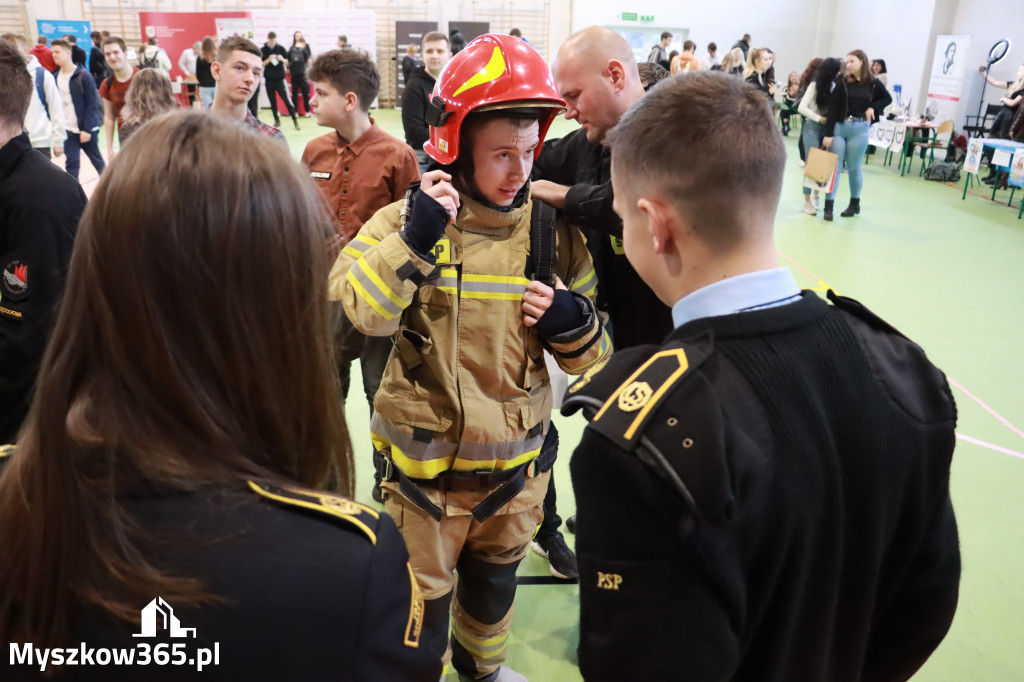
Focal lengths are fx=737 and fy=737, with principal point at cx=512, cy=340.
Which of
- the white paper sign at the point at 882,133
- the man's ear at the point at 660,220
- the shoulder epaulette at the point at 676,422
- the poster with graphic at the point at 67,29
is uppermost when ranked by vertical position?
the poster with graphic at the point at 67,29

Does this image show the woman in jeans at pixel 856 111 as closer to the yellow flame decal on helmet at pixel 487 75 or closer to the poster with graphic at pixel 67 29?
the yellow flame decal on helmet at pixel 487 75

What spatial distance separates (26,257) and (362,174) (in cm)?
155

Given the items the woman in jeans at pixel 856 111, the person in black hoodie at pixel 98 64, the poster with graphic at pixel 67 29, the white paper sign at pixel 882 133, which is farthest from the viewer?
the poster with graphic at pixel 67 29

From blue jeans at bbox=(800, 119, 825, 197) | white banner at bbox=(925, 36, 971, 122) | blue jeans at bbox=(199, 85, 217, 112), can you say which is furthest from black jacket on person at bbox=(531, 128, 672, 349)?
white banner at bbox=(925, 36, 971, 122)

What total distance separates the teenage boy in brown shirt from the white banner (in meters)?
13.0

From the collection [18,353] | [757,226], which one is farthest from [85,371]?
[18,353]

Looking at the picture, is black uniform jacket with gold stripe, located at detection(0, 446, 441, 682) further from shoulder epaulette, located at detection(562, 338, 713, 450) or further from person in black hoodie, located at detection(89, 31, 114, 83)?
person in black hoodie, located at detection(89, 31, 114, 83)

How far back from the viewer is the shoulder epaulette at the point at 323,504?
0.86 meters

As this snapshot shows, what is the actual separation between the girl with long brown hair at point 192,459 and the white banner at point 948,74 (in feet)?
49.5

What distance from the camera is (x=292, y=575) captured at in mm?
810

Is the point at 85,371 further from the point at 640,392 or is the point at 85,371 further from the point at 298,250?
the point at 640,392

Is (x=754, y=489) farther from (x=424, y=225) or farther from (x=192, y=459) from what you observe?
(x=424, y=225)

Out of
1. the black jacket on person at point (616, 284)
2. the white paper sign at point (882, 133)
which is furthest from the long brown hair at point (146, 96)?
the white paper sign at point (882, 133)

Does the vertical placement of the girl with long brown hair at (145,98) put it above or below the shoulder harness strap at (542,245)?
above
